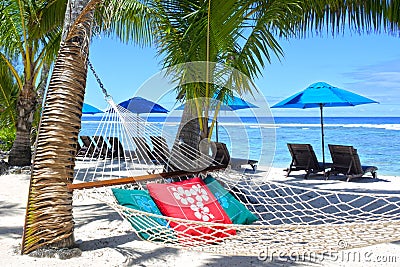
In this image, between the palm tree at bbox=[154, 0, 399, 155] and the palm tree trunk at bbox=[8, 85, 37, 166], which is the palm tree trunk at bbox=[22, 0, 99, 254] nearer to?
the palm tree at bbox=[154, 0, 399, 155]

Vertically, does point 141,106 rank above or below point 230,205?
above

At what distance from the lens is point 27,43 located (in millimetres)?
6578

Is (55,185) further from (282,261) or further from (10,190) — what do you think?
(10,190)

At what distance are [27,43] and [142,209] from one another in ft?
16.3

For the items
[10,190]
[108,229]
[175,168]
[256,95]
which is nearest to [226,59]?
[256,95]

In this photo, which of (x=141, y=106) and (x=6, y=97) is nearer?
(x=6, y=97)

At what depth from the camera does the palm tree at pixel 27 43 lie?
6195 millimetres

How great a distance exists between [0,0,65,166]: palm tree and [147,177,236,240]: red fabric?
13.7ft

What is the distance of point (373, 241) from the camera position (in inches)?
75.9

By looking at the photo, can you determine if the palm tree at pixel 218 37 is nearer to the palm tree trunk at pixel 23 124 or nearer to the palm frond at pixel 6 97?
the palm tree trunk at pixel 23 124

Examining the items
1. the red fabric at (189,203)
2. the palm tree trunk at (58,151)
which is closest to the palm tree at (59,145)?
the palm tree trunk at (58,151)

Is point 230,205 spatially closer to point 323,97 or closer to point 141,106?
point 323,97

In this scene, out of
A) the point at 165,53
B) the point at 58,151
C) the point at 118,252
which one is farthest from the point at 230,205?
the point at 165,53

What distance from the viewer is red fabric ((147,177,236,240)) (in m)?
2.72
